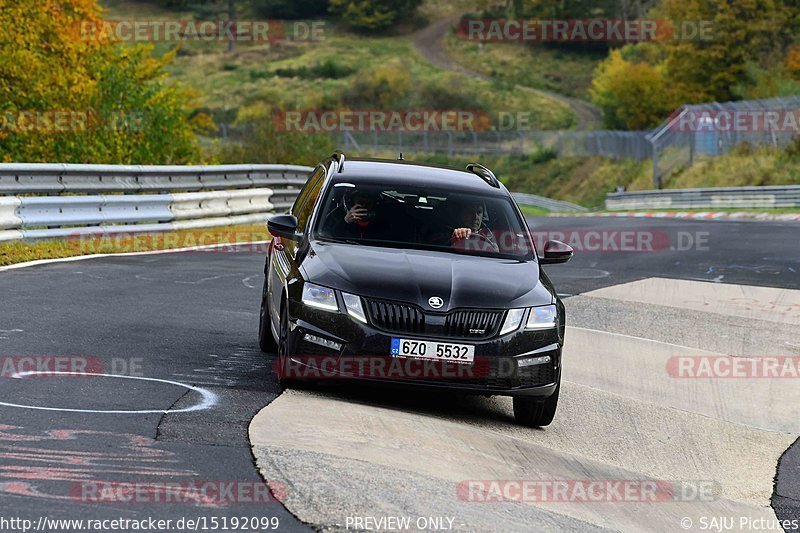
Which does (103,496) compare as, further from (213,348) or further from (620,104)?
(620,104)

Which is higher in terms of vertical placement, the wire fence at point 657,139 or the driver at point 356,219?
the driver at point 356,219

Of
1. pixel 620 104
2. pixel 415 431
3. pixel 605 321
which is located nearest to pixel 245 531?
pixel 415 431

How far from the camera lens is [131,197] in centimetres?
2055

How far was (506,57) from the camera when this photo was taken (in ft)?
407

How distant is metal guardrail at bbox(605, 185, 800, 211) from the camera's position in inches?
1596

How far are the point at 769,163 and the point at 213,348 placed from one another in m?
41.8

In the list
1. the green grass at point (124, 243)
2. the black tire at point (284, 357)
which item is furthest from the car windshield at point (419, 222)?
the green grass at point (124, 243)

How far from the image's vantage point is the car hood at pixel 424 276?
848cm

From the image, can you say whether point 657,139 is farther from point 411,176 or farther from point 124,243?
point 411,176

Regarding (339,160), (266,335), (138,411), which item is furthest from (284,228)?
(138,411)

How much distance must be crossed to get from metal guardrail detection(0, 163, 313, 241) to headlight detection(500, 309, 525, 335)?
33.2 ft

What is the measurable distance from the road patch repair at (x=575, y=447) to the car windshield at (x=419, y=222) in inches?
44.7

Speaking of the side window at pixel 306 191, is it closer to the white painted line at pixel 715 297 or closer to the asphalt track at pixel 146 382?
the asphalt track at pixel 146 382

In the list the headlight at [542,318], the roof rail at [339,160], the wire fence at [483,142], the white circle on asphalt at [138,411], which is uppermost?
the roof rail at [339,160]
